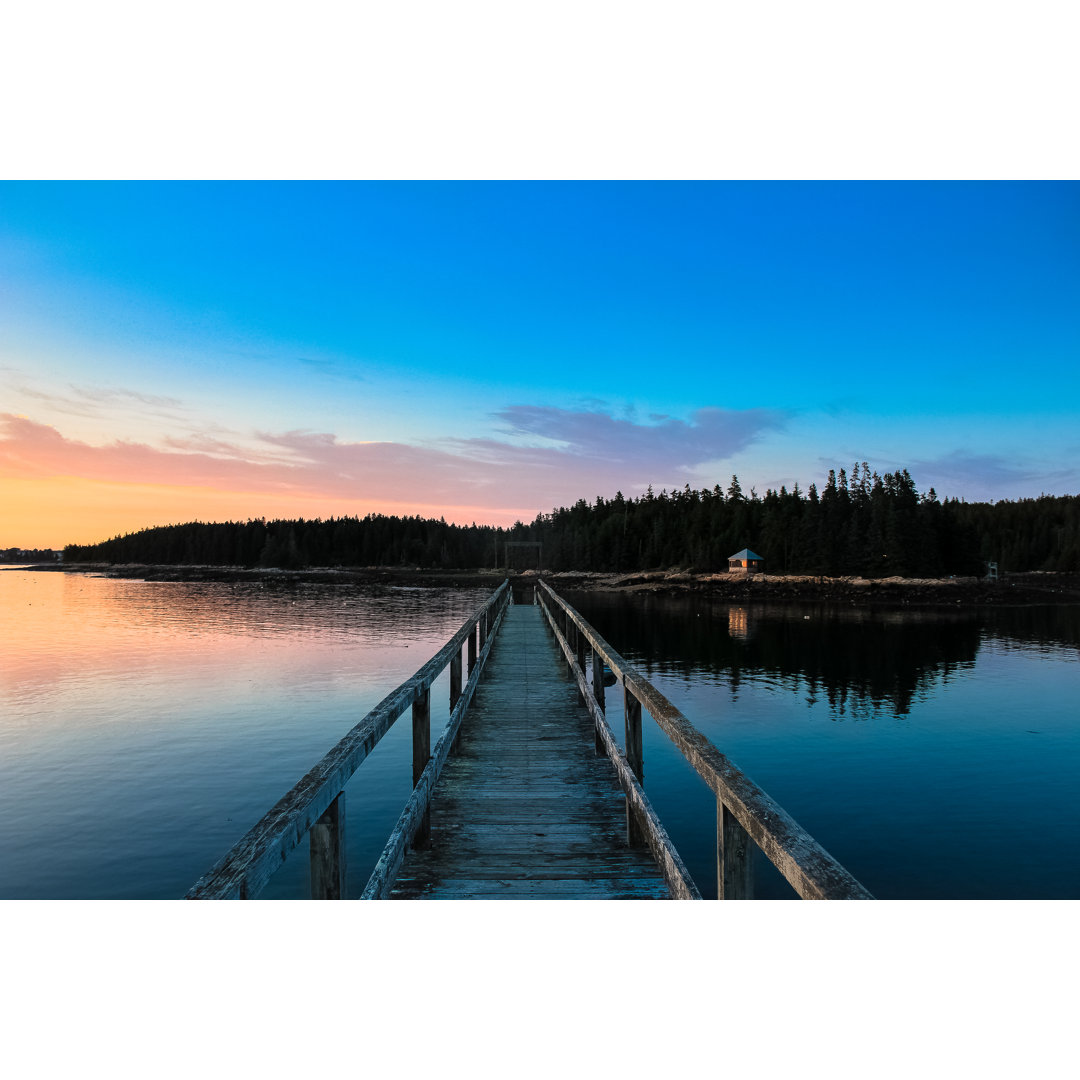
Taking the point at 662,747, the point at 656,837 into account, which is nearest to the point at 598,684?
the point at 656,837

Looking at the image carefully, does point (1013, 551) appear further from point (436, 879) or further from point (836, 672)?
point (436, 879)

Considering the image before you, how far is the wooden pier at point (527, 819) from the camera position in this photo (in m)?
2.73

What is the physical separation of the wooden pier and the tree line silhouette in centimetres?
7235

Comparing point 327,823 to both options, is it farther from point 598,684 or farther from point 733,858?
point 598,684

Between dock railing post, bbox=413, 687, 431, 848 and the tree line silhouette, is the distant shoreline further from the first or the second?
dock railing post, bbox=413, 687, 431, 848

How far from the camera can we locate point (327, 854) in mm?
3682

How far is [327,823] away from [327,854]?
7.9 inches

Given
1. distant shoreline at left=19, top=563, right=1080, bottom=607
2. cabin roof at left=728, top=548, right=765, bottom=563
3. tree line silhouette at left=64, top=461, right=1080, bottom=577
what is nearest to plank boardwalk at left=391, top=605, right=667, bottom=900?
distant shoreline at left=19, top=563, right=1080, bottom=607

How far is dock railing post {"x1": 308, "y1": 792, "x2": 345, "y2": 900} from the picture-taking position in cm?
363

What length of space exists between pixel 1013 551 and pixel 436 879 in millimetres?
130350

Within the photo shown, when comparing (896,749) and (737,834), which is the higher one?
(737,834)

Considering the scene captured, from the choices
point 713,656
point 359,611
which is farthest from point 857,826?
point 359,611

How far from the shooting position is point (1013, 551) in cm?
11088
